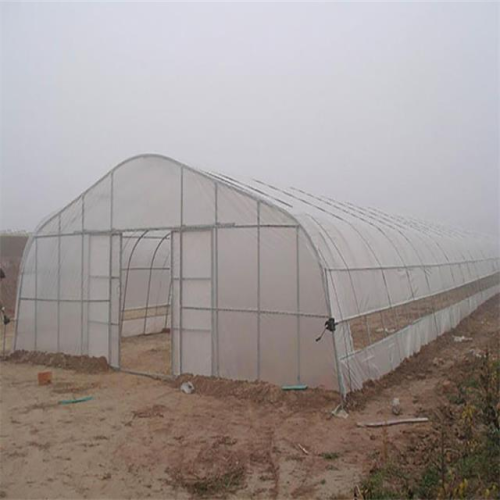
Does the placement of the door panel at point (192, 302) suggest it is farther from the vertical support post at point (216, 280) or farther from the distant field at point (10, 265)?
the distant field at point (10, 265)

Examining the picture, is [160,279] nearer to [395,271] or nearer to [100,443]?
[395,271]

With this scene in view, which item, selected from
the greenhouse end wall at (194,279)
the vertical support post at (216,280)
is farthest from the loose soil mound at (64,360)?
the vertical support post at (216,280)

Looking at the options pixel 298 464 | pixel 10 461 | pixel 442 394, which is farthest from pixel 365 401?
pixel 10 461

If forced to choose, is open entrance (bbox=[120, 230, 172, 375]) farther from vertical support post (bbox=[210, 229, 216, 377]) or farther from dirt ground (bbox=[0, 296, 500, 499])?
dirt ground (bbox=[0, 296, 500, 499])

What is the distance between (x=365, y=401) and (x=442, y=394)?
5.76ft

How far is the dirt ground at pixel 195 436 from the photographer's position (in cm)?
713

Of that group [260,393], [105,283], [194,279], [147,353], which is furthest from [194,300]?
[147,353]

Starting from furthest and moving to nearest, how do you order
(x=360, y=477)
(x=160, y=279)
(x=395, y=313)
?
(x=160, y=279) < (x=395, y=313) < (x=360, y=477)

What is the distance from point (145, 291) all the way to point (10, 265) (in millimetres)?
21700

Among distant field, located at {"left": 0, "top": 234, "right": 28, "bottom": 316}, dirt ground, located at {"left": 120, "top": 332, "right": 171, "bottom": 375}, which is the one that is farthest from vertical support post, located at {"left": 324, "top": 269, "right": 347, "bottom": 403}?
distant field, located at {"left": 0, "top": 234, "right": 28, "bottom": 316}

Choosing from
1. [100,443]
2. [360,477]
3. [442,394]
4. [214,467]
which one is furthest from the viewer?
[442,394]

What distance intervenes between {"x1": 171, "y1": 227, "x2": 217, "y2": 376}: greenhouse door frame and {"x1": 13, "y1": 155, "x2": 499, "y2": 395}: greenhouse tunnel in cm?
3

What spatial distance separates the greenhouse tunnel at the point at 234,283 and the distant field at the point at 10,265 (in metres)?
16.8

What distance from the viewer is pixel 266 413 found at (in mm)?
9992
